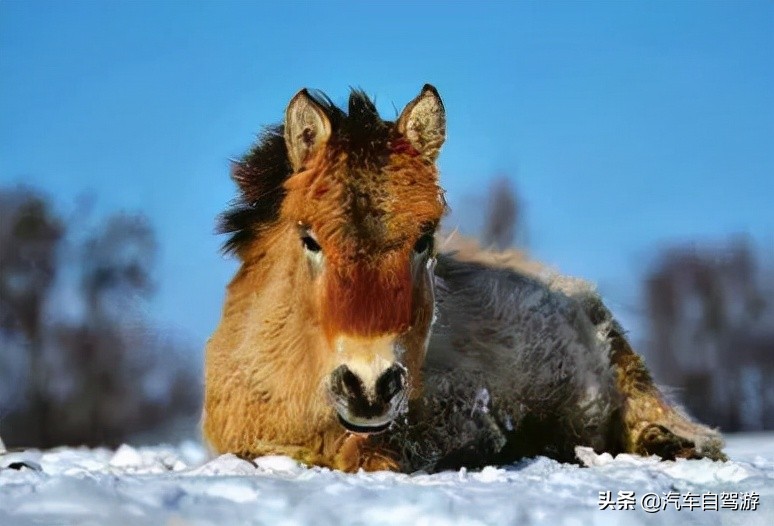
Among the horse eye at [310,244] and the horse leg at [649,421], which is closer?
the horse eye at [310,244]

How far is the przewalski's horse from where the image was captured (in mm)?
4730

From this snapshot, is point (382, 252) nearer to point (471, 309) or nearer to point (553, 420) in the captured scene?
point (471, 309)

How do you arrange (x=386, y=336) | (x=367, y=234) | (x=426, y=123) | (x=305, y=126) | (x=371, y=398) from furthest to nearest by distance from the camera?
1. (x=426, y=123)
2. (x=305, y=126)
3. (x=367, y=234)
4. (x=386, y=336)
5. (x=371, y=398)

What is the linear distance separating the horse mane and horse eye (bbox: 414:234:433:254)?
48 cm

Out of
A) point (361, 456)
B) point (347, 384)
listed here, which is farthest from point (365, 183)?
point (361, 456)

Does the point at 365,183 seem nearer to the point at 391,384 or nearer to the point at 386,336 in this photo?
the point at 386,336

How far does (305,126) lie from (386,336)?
130 centimetres

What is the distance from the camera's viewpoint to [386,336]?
4617mm

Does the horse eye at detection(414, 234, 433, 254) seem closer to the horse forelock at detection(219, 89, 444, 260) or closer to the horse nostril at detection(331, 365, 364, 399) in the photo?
the horse forelock at detection(219, 89, 444, 260)

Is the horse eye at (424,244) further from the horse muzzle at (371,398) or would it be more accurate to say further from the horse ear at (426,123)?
the horse muzzle at (371,398)

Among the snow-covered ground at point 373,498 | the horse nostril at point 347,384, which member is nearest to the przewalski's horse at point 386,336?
the horse nostril at point 347,384

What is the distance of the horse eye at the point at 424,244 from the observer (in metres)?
4.99

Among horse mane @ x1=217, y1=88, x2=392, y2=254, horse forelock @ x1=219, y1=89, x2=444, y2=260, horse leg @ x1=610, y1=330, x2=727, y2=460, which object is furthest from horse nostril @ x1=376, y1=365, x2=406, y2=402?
horse leg @ x1=610, y1=330, x2=727, y2=460

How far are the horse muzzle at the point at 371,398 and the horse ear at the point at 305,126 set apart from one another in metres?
1.31
